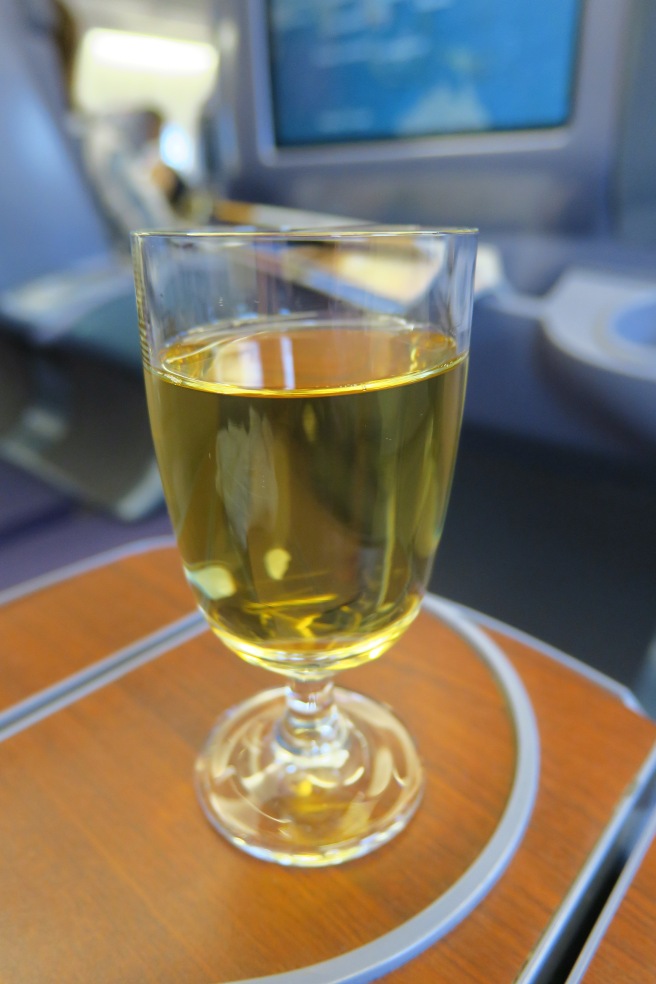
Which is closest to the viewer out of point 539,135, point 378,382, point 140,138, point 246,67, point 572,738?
point 378,382

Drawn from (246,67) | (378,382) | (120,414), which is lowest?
(120,414)

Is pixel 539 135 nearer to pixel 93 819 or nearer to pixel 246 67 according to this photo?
pixel 246 67

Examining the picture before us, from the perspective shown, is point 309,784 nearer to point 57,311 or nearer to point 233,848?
point 233,848

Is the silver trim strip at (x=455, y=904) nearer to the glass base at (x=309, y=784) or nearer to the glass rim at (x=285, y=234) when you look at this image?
the glass base at (x=309, y=784)

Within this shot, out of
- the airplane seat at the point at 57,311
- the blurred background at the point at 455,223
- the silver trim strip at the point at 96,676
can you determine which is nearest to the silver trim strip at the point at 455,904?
Answer: the silver trim strip at the point at 96,676

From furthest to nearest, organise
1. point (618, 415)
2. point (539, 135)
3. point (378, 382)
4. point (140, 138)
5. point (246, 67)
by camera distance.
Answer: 1. point (140, 138)
2. point (246, 67)
3. point (539, 135)
4. point (618, 415)
5. point (378, 382)

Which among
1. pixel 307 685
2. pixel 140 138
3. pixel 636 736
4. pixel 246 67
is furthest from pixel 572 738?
pixel 140 138

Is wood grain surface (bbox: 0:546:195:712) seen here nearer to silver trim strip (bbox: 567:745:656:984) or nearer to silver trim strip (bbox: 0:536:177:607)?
silver trim strip (bbox: 0:536:177:607)
